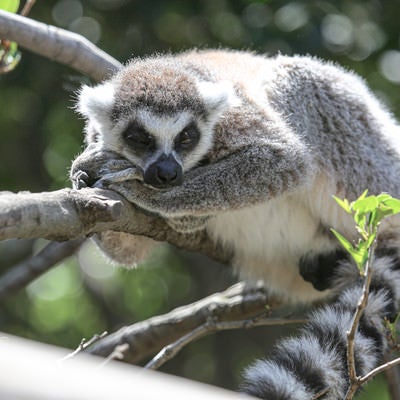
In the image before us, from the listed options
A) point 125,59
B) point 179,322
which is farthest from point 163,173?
point 125,59

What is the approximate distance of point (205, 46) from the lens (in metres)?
6.68

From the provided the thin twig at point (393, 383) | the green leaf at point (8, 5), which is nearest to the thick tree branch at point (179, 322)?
the thin twig at point (393, 383)

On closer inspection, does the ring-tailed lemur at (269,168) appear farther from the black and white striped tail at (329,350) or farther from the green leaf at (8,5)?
the green leaf at (8,5)

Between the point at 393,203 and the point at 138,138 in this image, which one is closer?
the point at 393,203

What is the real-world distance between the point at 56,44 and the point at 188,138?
46.8 inches

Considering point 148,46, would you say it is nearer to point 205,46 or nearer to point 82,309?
point 205,46

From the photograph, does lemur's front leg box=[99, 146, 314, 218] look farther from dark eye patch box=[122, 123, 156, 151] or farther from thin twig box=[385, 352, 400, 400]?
thin twig box=[385, 352, 400, 400]

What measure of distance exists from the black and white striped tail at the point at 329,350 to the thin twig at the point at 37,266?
86.8 inches

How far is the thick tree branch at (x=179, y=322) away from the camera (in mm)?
5203

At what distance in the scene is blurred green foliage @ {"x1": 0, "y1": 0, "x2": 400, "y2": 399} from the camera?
6.28 m

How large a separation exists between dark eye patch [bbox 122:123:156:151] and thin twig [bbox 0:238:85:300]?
1.35 meters

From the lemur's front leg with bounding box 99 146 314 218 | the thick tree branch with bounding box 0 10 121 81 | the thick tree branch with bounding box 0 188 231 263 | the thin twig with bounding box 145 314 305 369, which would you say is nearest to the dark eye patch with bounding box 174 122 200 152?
the lemur's front leg with bounding box 99 146 314 218

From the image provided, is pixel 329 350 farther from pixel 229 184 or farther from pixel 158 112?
pixel 158 112

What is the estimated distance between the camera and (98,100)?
4449 millimetres
